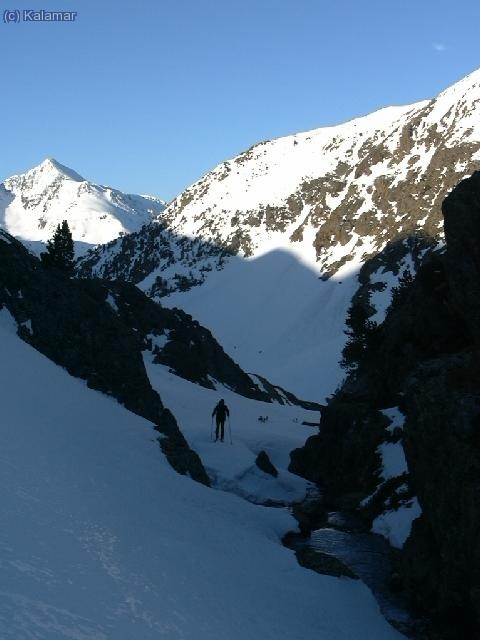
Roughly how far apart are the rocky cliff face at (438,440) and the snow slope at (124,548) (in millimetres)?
2029

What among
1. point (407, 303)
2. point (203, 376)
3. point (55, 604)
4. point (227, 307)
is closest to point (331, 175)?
point (227, 307)

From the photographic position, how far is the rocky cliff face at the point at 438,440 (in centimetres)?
1473

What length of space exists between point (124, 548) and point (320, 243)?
136486 mm

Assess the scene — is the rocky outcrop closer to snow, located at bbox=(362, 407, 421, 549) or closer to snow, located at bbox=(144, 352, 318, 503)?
snow, located at bbox=(144, 352, 318, 503)

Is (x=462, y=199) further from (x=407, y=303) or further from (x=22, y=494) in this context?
(x=22, y=494)

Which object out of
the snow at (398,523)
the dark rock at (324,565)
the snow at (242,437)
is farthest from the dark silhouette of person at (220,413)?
the dark rock at (324,565)

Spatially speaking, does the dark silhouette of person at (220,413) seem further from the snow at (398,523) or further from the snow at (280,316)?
the snow at (280,316)

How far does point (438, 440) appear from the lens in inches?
630

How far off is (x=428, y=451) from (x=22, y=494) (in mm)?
10859

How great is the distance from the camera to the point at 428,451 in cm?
1655

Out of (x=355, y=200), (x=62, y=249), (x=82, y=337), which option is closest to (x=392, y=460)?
(x=82, y=337)

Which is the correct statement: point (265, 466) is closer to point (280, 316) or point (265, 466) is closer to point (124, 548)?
point (124, 548)

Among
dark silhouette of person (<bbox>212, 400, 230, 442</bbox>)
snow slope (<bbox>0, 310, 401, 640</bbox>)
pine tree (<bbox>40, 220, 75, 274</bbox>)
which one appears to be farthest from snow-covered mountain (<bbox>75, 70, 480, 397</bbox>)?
snow slope (<bbox>0, 310, 401, 640</bbox>)

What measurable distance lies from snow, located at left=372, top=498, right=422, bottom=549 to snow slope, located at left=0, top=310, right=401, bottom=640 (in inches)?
141
